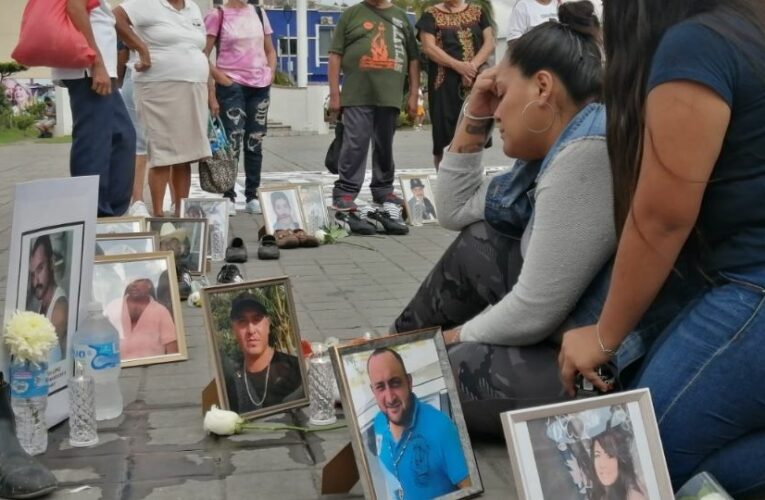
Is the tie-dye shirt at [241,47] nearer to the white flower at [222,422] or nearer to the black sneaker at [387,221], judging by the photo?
the black sneaker at [387,221]

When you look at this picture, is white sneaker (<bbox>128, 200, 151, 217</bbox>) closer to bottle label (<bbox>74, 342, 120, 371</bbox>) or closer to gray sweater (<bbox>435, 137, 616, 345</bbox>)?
bottle label (<bbox>74, 342, 120, 371</bbox>)

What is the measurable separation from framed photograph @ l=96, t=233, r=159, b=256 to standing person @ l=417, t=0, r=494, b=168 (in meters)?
3.64

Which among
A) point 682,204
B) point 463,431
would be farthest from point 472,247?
point 682,204

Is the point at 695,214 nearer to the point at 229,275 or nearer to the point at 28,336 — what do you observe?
the point at 28,336

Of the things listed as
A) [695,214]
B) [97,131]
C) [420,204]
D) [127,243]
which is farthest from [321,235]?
[695,214]

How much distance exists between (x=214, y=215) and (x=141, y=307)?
2408mm

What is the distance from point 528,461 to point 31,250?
1.67 metres

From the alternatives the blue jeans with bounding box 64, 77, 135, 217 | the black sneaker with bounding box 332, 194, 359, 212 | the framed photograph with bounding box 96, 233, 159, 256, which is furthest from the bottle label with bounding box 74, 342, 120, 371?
the black sneaker with bounding box 332, 194, 359, 212

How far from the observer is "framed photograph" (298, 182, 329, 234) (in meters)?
7.12

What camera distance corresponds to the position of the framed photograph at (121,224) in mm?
5305

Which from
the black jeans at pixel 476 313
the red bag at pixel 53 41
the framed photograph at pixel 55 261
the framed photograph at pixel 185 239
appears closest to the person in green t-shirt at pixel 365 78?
the framed photograph at pixel 185 239

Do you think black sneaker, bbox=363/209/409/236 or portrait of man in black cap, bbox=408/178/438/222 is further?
portrait of man in black cap, bbox=408/178/438/222

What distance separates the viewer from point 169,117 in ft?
23.0

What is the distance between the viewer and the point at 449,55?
26.2ft
